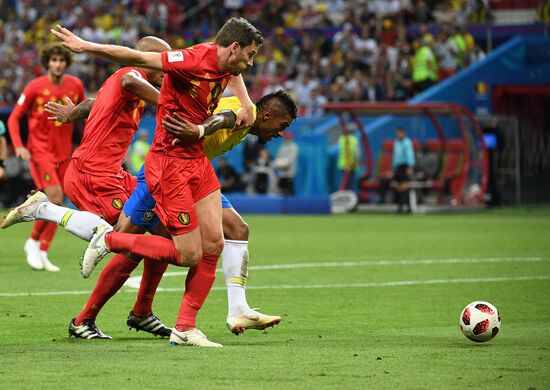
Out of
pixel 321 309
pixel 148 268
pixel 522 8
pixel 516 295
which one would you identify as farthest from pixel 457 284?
pixel 522 8

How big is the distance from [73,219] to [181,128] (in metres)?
1.57

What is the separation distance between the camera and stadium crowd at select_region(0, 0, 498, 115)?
33.4 meters

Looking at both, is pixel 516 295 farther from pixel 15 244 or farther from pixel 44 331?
pixel 15 244

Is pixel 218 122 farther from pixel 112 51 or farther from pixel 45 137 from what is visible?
pixel 45 137

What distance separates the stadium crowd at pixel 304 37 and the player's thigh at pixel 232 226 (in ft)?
78.4

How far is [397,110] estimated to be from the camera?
30.8 metres

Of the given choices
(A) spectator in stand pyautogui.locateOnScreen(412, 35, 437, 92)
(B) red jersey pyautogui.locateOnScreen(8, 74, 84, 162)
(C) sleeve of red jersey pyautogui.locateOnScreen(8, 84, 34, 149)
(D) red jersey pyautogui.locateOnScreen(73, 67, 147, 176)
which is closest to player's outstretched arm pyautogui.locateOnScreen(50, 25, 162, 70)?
(D) red jersey pyautogui.locateOnScreen(73, 67, 147, 176)

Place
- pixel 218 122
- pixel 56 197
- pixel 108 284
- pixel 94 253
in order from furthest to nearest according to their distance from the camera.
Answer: pixel 56 197 → pixel 108 284 → pixel 94 253 → pixel 218 122

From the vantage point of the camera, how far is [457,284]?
13500mm

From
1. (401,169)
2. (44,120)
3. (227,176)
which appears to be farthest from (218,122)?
(227,176)

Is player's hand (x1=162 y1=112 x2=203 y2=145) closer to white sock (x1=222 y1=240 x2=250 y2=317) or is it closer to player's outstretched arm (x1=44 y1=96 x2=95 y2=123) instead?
white sock (x1=222 y1=240 x2=250 y2=317)

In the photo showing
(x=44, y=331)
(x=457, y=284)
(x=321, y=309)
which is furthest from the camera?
(x=457, y=284)

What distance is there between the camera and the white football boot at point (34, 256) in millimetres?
15078

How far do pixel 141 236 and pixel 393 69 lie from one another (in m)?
25.6
